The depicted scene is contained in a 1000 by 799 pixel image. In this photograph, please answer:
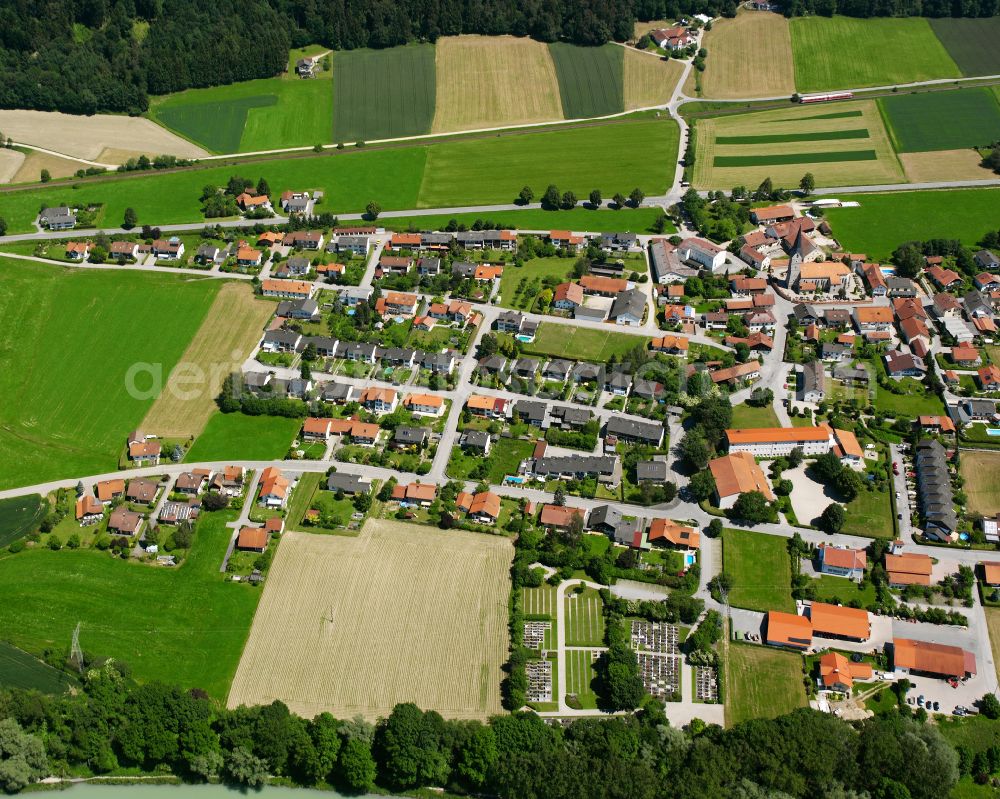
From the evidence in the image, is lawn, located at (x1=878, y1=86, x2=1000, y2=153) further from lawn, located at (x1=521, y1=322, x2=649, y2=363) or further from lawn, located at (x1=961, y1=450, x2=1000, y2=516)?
lawn, located at (x1=961, y1=450, x2=1000, y2=516)

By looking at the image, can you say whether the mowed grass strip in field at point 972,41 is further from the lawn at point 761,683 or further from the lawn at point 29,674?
the lawn at point 29,674

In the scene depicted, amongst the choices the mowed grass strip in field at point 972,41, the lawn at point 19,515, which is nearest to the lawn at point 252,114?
the lawn at point 19,515

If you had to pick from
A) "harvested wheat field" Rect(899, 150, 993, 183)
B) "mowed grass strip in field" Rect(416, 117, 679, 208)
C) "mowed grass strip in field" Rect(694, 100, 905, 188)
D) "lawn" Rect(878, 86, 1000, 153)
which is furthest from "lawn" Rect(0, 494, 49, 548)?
"lawn" Rect(878, 86, 1000, 153)

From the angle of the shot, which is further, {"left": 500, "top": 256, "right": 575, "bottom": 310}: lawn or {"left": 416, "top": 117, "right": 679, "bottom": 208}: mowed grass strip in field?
{"left": 416, "top": 117, "right": 679, "bottom": 208}: mowed grass strip in field

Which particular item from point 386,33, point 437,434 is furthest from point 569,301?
point 386,33

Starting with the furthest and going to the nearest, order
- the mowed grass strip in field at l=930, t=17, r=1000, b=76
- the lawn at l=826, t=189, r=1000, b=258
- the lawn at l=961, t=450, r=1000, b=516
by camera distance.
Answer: the mowed grass strip in field at l=930, t=17, r=1000, b=76, the lawn at l=826, t=189, r=1000, b=258, the lawn at l=961, t=450, r=1000, b=516

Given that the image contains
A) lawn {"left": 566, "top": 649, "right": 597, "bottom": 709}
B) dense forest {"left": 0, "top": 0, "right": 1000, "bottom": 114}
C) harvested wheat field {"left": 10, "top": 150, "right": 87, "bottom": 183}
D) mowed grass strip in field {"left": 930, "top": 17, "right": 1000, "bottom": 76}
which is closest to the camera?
lawn {"left": 566, "top": 649, "right": 597, "bottom": 709}

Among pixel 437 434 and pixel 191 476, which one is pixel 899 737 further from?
pixel 191 476

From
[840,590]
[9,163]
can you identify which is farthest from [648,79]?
[840,590]
